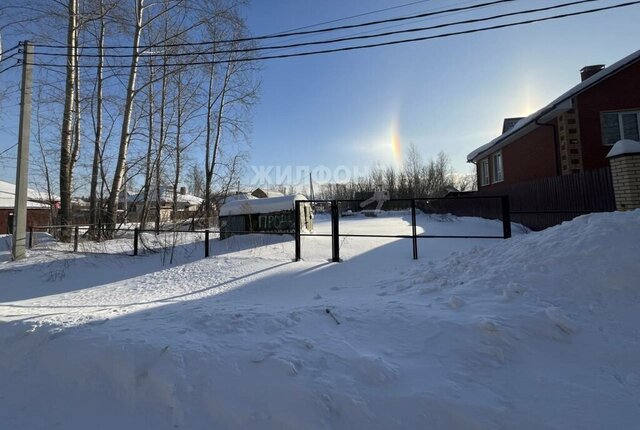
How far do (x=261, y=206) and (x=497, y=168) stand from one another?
51.0 ft

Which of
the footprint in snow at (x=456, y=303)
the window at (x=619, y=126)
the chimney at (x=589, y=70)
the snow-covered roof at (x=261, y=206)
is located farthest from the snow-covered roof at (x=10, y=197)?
the chimney at (x=589, y=70)

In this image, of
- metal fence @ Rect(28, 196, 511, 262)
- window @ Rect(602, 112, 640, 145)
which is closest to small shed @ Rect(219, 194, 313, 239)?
metal fence @ Rect(28, 196, 511, 262)

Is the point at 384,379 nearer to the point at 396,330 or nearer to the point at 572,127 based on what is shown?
the point at 396,330

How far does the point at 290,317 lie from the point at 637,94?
639 inches

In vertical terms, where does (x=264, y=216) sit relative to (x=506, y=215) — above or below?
above

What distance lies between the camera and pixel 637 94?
44.3 ft

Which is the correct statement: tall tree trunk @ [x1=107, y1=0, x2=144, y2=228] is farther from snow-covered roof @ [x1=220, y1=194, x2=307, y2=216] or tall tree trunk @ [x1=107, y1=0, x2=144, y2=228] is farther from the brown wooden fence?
the brown wooden fence

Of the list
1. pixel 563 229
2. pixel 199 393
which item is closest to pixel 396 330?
pixel 199 393

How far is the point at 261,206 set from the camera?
40.3 feet

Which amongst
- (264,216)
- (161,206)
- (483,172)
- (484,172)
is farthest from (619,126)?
(161,206)

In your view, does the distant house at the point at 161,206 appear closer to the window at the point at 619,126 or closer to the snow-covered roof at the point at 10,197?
the snow-covered roof at the point at 10,197

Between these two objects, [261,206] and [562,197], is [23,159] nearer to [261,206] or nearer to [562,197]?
[261,206]

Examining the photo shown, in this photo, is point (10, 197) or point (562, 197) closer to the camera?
point (562, 197)

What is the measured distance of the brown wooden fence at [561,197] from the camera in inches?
404
